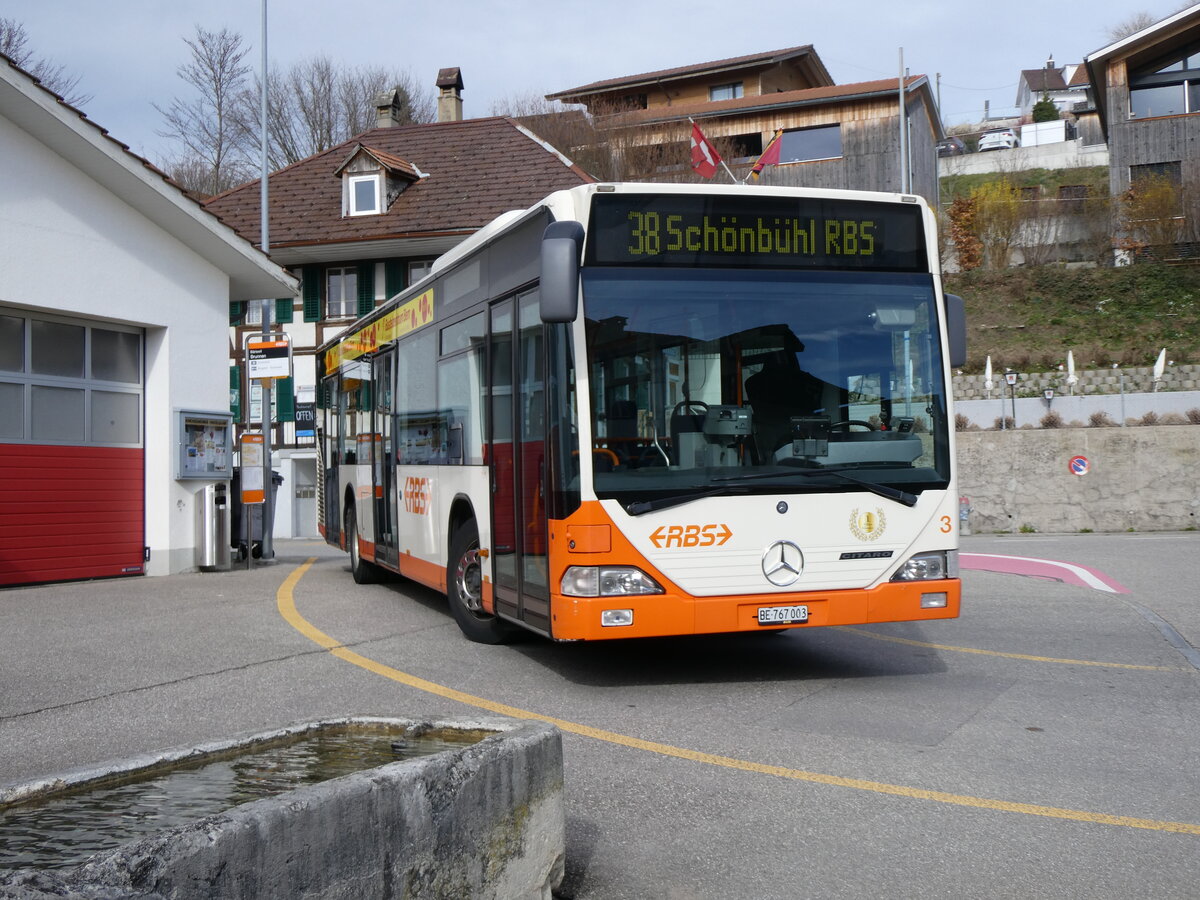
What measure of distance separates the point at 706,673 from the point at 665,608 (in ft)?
4.33

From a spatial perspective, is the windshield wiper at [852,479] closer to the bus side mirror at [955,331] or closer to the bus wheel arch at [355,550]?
the bus side mirror at [955,331]

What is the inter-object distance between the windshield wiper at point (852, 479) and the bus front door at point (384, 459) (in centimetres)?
553

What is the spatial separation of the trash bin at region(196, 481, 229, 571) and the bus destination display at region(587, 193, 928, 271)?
10426mm

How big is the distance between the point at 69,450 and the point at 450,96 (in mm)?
32647

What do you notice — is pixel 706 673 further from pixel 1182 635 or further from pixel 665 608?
pixel 1182 635

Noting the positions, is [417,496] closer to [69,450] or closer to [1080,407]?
[69,450]

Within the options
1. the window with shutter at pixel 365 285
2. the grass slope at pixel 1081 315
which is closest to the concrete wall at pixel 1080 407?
the grass slope at pixel 1081 315

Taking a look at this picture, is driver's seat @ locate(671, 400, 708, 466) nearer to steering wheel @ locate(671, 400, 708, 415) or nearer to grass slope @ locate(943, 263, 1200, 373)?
steering wheel @ locate(671, 400, 708, 415)

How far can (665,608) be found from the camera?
23.6 feet

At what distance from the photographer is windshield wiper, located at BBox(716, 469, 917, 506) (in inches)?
289

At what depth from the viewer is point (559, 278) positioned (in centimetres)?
682

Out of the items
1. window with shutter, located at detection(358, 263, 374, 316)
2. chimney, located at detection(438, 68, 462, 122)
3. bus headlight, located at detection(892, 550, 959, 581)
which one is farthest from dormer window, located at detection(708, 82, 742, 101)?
bus headlight, located at detection(892, 550, 959, 581)

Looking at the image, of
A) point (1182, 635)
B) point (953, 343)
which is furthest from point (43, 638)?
point (1182, 635)

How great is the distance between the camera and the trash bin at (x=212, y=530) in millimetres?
16266
